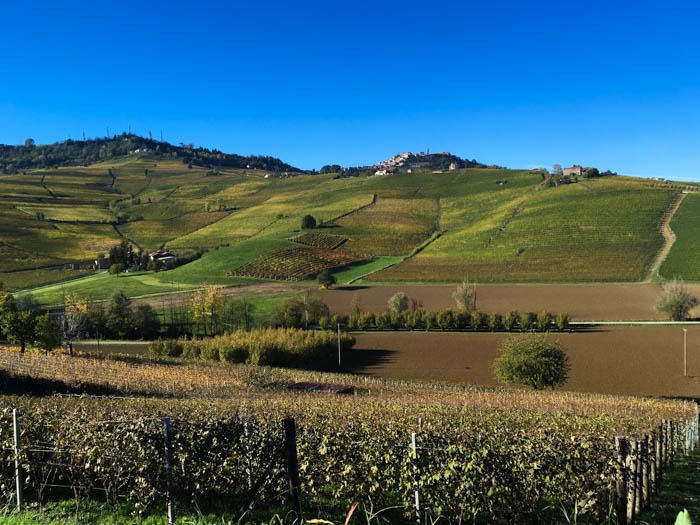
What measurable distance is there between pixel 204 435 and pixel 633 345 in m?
57.5

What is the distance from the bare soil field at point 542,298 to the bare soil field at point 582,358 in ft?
28.2

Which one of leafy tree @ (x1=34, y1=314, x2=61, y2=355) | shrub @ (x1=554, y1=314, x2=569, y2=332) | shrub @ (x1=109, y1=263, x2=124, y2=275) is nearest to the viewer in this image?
leafy tree @ (x1=34, y1=314, x2=61, y2=355)

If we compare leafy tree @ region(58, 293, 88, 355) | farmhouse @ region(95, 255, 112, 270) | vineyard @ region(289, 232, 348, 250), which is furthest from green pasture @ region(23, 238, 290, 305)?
leafy tree @ region(58, 293, 88, 355)

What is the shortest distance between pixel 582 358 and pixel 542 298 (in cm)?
3101

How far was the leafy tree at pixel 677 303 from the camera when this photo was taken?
68.6 metres

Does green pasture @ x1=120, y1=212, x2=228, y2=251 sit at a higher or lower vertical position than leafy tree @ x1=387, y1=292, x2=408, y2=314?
higher

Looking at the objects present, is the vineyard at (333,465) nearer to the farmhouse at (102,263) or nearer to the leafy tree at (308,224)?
the farmhouse at (102,263)

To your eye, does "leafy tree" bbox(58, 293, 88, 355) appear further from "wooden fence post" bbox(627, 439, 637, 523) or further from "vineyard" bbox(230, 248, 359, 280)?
"wooden fence post" bbox(627, 439, 637, 523)

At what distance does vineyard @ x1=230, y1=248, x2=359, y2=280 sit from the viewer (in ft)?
354

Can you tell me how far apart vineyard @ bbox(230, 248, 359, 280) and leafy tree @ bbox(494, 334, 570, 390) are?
6823cm

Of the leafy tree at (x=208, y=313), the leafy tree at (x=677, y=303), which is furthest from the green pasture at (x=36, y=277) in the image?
the leafy tree at (x=677, y=303)

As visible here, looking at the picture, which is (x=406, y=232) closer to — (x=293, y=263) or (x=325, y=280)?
(x=293, y=263)

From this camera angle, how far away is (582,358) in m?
52.4

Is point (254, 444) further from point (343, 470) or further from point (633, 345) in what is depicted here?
point (633, 345)
